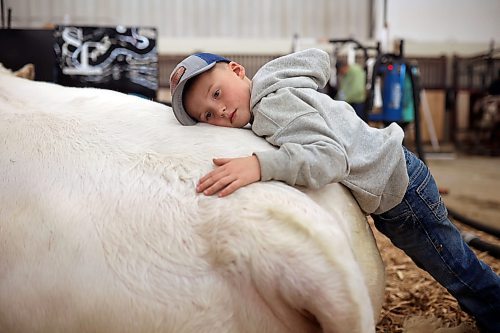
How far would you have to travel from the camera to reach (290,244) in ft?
2.41

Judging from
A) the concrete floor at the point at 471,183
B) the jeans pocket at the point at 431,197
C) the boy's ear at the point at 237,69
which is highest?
the boy's ear at the point at 237,69

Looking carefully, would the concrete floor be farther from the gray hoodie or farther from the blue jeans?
the gray hoodie

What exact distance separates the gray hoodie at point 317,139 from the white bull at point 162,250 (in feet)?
0.17

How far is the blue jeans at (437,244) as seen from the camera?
1.25m

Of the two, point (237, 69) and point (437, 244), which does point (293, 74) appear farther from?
point (437, 244)

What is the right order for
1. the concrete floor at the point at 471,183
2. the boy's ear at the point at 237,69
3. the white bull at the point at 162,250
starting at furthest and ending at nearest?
the concrete floor at the point at 471,183, the boy's ear at the point at 237,69, the white bull at the point at 162,250

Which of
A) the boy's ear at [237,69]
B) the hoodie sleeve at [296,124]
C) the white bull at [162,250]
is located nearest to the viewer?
the white bull at [162,250]

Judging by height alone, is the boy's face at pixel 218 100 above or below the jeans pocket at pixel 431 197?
above

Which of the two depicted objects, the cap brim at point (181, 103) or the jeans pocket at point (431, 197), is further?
the jeans pocket at point (431, 197)

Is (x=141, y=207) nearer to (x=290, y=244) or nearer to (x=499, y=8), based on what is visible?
(x=290, y=244)

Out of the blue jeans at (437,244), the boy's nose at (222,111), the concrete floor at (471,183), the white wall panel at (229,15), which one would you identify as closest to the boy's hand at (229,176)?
the boy's nose at (222,111)

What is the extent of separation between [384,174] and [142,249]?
0.54 m

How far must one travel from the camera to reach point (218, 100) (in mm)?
1068

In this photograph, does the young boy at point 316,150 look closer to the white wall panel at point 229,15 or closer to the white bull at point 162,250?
the white bull at point 162,250
